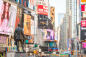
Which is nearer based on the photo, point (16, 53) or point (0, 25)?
point (16, 53)

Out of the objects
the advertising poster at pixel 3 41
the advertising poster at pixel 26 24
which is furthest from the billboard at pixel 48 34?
the advertising poster at pixel 3 41

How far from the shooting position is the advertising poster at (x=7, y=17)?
1432cm

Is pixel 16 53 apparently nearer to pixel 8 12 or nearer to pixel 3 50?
pixel 3 50

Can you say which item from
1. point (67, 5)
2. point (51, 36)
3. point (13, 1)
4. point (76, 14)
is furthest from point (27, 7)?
point (67, 5)

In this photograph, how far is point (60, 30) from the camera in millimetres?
115750

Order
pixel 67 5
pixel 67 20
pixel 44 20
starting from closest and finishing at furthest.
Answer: pixel 44 20, pixel 67 5, pixel 67 20

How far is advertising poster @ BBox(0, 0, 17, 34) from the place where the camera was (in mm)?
14320

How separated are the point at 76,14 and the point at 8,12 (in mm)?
57683

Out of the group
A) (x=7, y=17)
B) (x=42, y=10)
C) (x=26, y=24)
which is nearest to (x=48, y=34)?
(x=42, y=10)

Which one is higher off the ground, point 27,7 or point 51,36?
point 27,7

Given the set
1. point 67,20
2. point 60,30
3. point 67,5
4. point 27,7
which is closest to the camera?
point 27,7

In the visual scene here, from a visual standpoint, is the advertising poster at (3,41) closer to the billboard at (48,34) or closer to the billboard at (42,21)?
the billboard at (42,21)

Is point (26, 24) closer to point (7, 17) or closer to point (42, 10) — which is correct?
point (7, 17)

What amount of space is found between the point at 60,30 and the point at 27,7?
3760 inches
